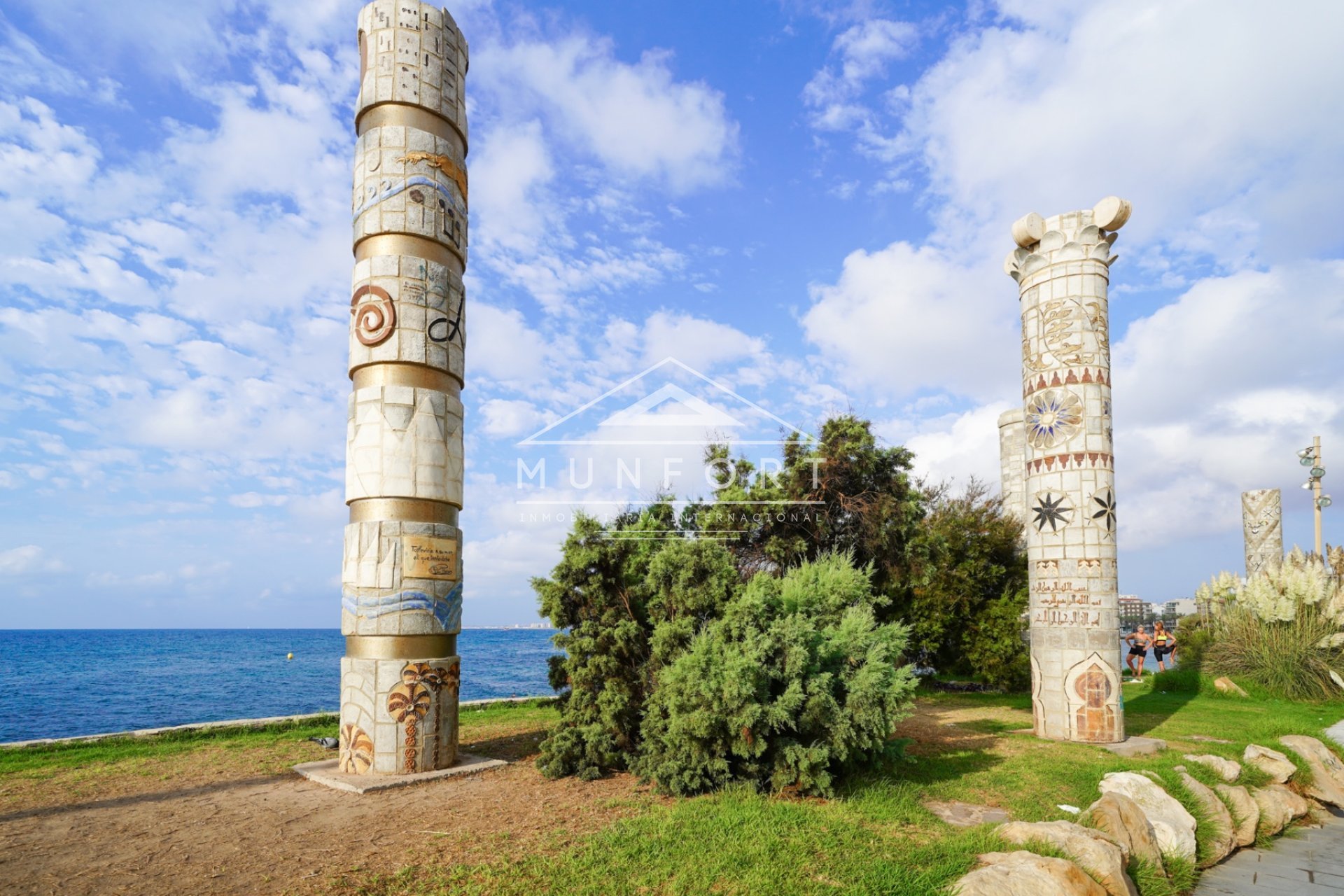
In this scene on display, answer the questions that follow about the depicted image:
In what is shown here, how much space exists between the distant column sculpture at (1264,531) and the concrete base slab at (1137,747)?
16.6 meters

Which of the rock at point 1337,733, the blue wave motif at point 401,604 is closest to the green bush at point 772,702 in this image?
the blue wave motif at point 401,604

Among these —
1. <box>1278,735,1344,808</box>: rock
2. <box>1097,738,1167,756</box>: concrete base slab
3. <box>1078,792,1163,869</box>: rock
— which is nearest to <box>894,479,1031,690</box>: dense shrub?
<box>1097,738,1167,756</box>: concrete base slab

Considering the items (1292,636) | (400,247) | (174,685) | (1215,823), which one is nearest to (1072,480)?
(1215,823)

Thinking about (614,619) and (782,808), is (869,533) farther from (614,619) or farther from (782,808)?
(782,808)

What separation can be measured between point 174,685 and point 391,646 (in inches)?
1714

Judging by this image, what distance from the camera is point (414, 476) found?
9.92 meters

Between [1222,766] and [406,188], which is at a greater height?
[406,188]

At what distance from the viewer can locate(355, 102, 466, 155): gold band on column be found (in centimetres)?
1045

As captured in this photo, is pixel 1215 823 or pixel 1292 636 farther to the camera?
pixel 1292 636

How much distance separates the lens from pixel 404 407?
9.98 meters

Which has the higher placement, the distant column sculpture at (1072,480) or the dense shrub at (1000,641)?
the distant column sculpture at (1072,480)

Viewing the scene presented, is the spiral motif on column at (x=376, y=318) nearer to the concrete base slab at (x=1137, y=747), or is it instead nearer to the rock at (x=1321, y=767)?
the concrete base slab at (x=1137, y=747)

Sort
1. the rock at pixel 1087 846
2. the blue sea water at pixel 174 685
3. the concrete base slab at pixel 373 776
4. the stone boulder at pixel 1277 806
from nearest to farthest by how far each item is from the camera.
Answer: the rock at pixel 1087 846
the stone boulder at pixel 1277 806
the concrete base slab at pixel 373 776
the blue sea water at pixel 174 685

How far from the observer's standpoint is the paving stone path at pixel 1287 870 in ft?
22.5
